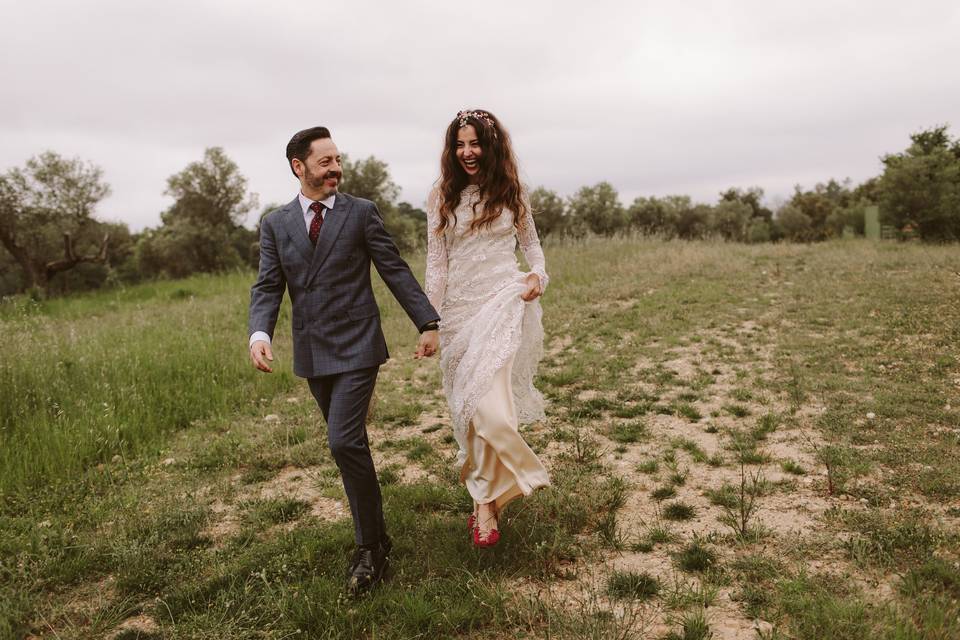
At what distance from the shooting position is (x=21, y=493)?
4660 mm

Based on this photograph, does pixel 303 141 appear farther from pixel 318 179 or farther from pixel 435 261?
pixel 435 261

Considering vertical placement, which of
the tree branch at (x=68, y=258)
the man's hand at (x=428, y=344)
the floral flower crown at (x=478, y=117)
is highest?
the tree branch at (x=68, y=258)

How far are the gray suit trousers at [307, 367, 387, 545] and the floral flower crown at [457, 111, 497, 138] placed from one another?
1705 millimetres

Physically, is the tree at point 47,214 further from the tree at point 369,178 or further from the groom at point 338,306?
the groom at point 338,306

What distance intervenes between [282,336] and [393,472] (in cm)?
620

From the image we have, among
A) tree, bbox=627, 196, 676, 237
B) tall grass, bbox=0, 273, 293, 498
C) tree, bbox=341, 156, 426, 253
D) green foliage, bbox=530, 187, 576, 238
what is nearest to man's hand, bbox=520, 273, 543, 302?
tall grass, bbox=0, 273, 293, 498

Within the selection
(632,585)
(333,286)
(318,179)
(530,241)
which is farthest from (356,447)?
(530,241)

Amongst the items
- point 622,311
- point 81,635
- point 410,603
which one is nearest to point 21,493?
point 81,635

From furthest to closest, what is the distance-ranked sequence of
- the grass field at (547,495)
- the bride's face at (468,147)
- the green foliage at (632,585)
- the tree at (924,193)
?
the tree at (924,193) → the bride's face at (468,147) → the green foliage at (632,585) → the grass field at (547,495)

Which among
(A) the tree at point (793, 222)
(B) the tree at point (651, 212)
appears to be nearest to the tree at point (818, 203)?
(A) the tree at point (793, 222)

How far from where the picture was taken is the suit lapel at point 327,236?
3354mm

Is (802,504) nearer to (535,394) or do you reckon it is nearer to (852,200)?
(535,394)

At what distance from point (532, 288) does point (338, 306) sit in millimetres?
1225

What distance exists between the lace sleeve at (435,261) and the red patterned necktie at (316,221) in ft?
2.60
